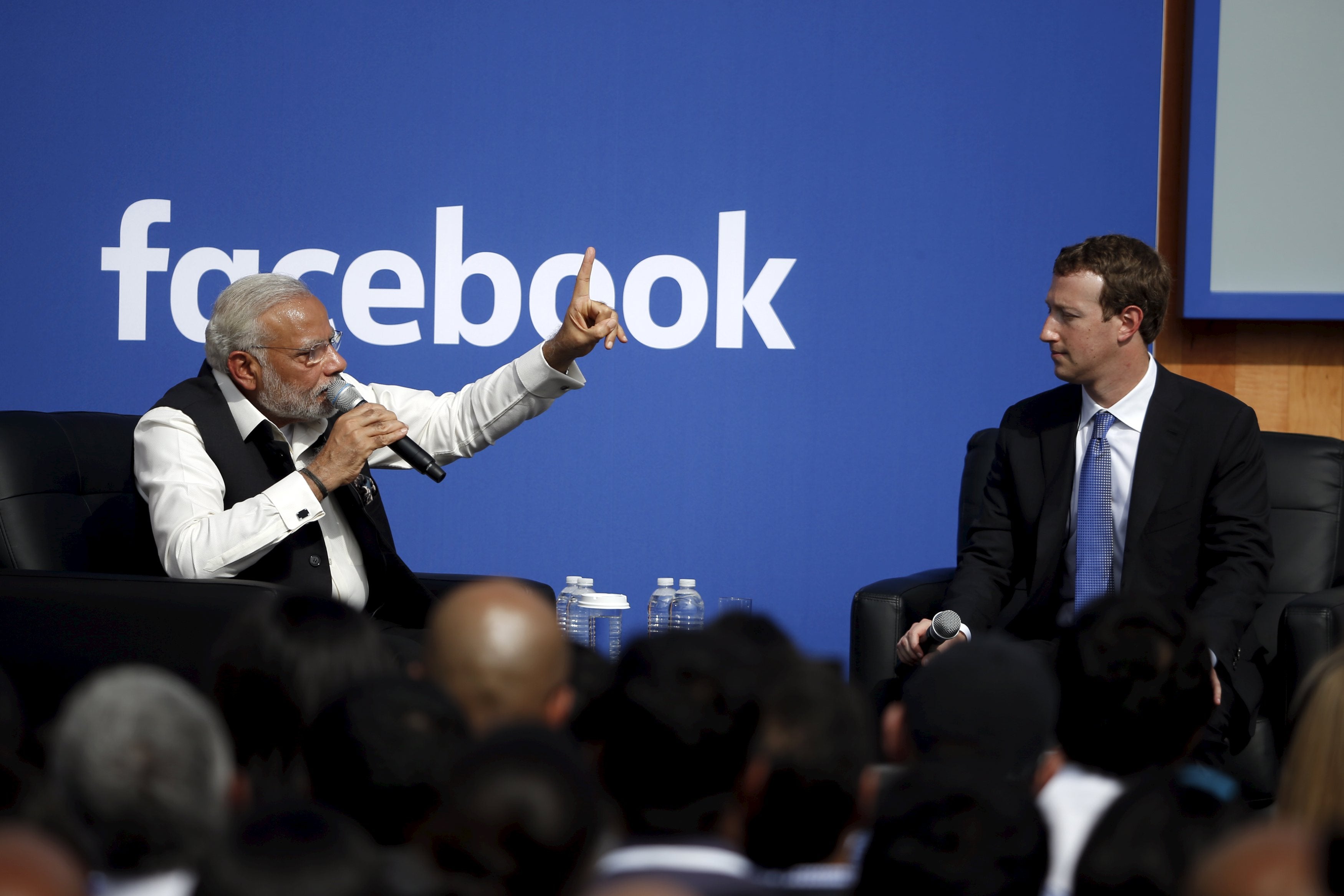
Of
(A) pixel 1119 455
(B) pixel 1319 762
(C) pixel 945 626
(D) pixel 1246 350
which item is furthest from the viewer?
(D) pixel 1246 350

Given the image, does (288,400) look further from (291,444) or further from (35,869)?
(35,869)

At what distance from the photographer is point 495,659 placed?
3.50ft

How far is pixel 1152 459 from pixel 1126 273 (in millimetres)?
391

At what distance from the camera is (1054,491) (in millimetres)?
2396

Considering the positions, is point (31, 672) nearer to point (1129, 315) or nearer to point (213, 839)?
point (213, 839)

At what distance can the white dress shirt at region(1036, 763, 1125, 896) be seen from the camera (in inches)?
34.5

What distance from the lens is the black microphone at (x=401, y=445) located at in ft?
7.70

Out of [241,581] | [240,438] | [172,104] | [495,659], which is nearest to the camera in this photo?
[495,659]

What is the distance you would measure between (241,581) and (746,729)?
4.20 ft

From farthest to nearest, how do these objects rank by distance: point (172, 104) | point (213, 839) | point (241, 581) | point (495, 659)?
point (172, 104) < point (241, 581) < point (495, 659) < point (213, 839)

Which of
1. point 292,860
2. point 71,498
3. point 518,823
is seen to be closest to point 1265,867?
point 518,823

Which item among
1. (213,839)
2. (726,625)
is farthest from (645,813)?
(213,839)

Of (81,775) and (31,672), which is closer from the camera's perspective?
(81,775)

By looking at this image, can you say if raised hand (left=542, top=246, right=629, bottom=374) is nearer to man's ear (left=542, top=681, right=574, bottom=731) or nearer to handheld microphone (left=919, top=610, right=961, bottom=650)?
handheld microphone (left=919, top=610, right=961, bottom=650)
